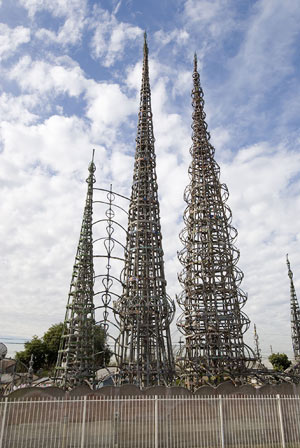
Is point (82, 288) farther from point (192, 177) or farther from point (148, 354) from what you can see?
point (192, 177)

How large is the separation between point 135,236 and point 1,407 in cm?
1989

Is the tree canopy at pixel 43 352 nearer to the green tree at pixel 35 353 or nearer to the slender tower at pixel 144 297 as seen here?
the green tree at pixel 35 353

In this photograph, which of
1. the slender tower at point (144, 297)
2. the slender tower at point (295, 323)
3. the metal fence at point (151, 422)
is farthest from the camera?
the slender tower at point (295, 323)

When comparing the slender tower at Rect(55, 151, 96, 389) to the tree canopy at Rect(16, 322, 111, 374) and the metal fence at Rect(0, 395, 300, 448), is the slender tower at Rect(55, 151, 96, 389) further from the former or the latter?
the tree canopy at Rect(16, 322, 111, 374)

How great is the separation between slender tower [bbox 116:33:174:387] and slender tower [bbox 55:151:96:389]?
3512 millimetres

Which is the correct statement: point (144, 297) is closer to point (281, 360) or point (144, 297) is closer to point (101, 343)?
point (101, 343)

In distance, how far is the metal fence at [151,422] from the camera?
40.5 ft

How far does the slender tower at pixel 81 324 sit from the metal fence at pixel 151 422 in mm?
15474

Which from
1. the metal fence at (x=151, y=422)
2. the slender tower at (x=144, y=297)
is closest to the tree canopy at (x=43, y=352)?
the slender tower at (x=144, y=297)

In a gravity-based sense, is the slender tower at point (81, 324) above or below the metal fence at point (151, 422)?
above

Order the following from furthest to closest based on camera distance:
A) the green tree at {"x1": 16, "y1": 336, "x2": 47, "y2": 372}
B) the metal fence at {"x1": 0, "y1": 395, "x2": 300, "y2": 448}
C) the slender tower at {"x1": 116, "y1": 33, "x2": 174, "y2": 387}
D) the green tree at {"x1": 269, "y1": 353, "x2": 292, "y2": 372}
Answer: the green tree at {"x1": 269, "y1": 353, "x2": 292, "y2": 372}
the green tree at {"x1": 16, "y1": 336, "x2": 47, "y2": 372}
the slender tower at {"x1": 116, "y1": 33, "x2": 174, "y2": 387}
the metal fence at {"x1": 0, "y1": 395, "x2": 300, "y2": 448}

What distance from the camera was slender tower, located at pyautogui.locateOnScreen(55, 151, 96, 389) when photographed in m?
28.3

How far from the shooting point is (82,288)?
3141cm

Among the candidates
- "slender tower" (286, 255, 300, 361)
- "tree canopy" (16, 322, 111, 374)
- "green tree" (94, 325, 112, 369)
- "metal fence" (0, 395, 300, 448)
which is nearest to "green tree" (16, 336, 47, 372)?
"tree canopy" (16, 322, 111, 374)
